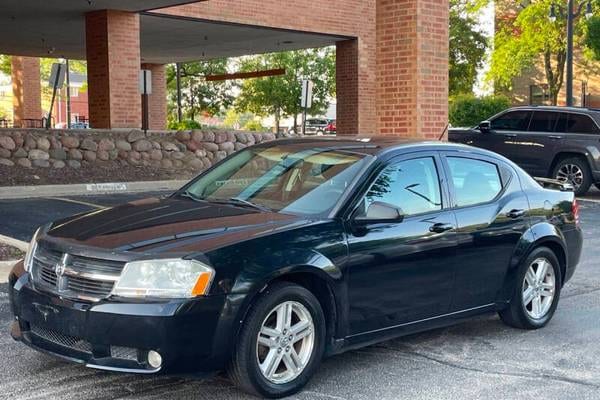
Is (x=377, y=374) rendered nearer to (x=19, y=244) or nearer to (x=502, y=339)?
(x=502, y=339)

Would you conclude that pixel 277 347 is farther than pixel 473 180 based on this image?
No

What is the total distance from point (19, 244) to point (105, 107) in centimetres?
902

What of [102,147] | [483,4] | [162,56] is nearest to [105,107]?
[102,147]

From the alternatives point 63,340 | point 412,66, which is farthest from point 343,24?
point 63,340

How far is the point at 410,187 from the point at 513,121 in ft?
39.6

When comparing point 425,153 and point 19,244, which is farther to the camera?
point 19,244

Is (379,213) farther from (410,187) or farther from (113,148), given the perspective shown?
(113,148)

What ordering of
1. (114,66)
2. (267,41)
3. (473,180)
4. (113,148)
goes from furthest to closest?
1. (267,41)
2. (114,66)
3. (113,148)
4. (473,180)

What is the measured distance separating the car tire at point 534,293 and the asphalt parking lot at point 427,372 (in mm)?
108

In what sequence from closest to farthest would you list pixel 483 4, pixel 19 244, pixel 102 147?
pixel 19 244, pixel 102 147, pixel 483 4

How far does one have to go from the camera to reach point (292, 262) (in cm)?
450

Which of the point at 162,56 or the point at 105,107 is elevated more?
the point at 162,56

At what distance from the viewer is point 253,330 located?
4352mm

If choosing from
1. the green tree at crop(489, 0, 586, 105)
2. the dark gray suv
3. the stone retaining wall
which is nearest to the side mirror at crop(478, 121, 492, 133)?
the dark gray suv
